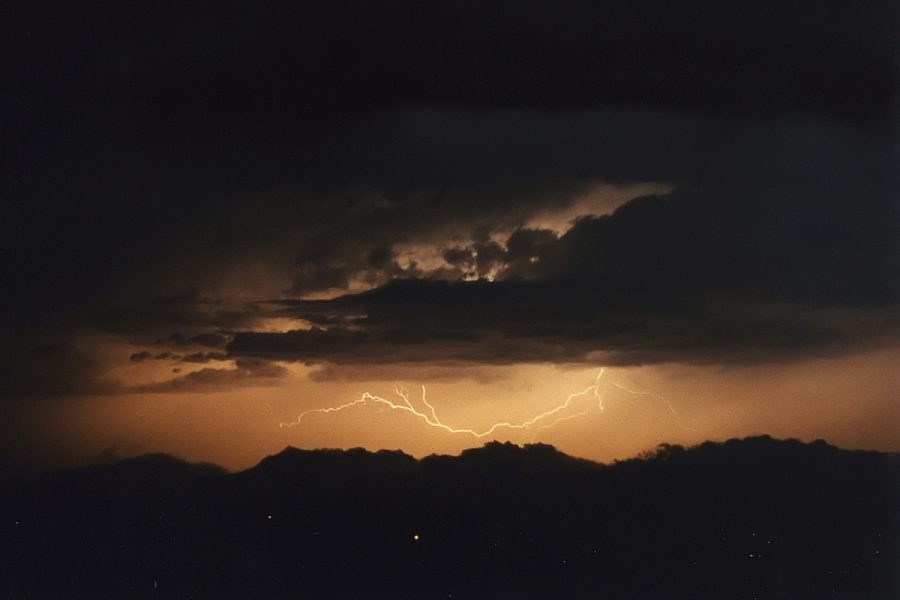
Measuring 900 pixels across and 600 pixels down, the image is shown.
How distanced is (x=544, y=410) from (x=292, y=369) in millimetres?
1354

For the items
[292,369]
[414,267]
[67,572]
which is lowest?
[67,572]

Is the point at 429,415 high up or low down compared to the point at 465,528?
up

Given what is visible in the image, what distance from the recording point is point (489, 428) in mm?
7746

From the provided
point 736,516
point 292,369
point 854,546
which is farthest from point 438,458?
point 854,546

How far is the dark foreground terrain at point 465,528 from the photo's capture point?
7.60 metres

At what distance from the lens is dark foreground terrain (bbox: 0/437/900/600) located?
7602mm

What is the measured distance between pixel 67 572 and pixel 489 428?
2.31m

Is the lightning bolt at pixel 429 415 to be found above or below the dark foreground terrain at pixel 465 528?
above

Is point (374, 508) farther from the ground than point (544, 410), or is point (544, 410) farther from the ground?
point (544, 410)

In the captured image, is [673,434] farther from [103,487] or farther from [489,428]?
[103,487]

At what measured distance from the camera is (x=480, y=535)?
7703mm

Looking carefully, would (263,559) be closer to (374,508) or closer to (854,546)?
→ (374,508)

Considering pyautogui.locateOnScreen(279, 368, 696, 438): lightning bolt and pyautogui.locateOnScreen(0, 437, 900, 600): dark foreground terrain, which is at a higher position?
pyautogui.locateOnScreen(279, 368, 696, 438): lightning bolt

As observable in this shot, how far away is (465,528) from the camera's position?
7734 millimetres
